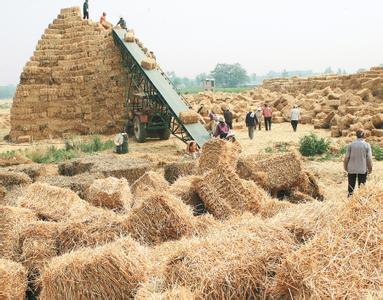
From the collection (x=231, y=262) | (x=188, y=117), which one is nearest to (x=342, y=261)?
(x=231, y=262)

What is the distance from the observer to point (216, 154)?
10.4 meters

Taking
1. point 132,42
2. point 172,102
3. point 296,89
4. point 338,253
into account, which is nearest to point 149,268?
point 338,253

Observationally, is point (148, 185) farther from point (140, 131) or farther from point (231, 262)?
point (140, 131)

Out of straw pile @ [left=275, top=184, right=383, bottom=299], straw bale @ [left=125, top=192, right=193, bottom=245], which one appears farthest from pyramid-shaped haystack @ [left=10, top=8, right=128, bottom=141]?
straw pile @ [left=275, top=184, right=383, bottom=299]

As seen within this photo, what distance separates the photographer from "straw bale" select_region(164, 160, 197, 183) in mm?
11836

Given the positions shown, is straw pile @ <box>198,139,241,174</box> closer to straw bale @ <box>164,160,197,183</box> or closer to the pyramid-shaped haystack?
straw bale @ <box>164,160,197,183</box>

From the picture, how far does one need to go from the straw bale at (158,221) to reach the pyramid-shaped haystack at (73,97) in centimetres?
1678

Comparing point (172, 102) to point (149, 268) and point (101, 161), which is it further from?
point (149, 268)

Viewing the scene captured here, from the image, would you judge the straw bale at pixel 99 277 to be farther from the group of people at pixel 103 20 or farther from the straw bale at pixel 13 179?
the group of people at pixel 103 20

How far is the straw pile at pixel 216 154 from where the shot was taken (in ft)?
33.7

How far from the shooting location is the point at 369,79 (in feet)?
102

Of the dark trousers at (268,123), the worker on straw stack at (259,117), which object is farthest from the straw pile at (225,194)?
the worker on straw stack at (259,117)

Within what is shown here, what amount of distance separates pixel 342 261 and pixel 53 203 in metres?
5.57

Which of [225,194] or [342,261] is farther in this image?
[225,194]
